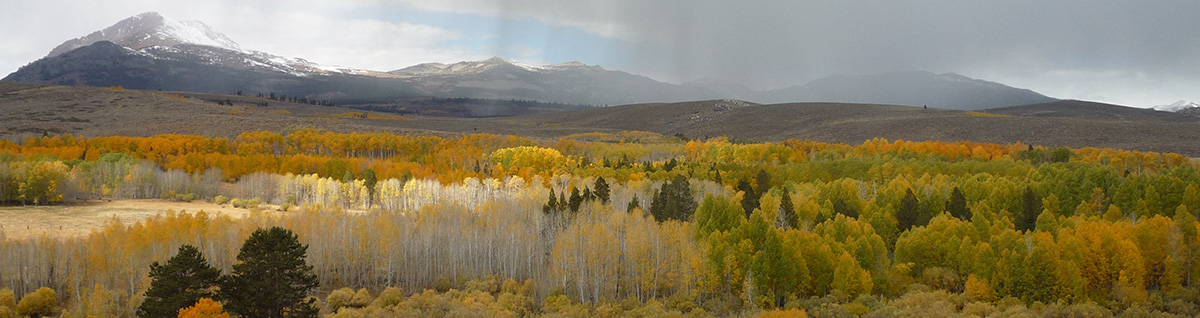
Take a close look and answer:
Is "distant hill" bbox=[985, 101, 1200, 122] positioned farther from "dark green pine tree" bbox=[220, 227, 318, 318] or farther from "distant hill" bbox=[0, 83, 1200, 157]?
"dark green pine tree" bbox=[220, 227, 318, 318]

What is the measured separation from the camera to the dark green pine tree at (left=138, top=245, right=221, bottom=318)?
31.6m

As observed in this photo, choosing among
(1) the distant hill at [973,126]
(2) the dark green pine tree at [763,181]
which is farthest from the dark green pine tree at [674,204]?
(1) the distant hill at [973,126]

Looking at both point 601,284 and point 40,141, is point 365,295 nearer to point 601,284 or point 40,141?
point 601,284

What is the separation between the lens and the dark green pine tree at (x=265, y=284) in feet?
112

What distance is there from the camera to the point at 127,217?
62.2 metres

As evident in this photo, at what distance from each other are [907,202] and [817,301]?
70.8 ft

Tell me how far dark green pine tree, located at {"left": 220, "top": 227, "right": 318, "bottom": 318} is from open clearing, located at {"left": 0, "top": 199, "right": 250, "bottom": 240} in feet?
73.9

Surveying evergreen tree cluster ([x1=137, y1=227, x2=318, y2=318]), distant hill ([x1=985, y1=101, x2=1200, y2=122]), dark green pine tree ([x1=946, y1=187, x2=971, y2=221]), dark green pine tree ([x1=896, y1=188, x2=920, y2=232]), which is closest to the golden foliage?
evergreen tree cluster ([x1=137, y1=227, x2=318, y2=318])

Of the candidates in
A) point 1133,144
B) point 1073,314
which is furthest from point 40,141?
point 1133,144

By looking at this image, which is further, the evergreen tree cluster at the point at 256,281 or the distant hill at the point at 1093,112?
the distant hill at the point at 1093,112

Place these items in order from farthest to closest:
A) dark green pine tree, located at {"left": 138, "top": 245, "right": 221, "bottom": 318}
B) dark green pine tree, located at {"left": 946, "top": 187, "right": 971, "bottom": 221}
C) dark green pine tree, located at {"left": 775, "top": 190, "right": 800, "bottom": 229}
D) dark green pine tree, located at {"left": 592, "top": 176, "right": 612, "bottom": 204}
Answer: dark green pine tree, located at {"left": 592, "top": 176, "right": 612, "bottom": 204} < dark green pine tree, located at {"left": 946, "top": 187, "right": 971, "bottom": 221} < dark green pine tree, located at {"left": 775, "top": 190, "right": 800, "bottom": 229} < dark green pine tree, located at {"left": 138, "top": 245, "right": 221, "bottom": 318}

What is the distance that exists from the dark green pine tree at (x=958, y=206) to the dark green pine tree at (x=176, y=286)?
2125 inches

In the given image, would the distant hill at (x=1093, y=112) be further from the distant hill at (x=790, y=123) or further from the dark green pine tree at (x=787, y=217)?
the dark green pine tree at (x=787, y=217)

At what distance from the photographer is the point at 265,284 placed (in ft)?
112
